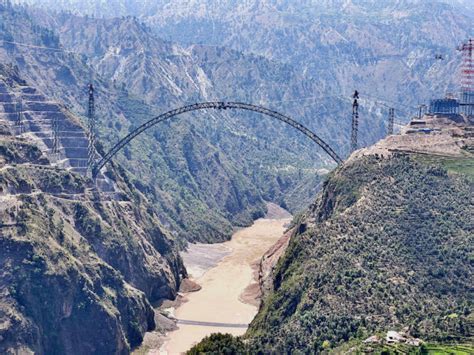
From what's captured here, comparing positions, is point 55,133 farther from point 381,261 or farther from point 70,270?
point 381,261

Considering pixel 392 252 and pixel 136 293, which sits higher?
pixel 392 252

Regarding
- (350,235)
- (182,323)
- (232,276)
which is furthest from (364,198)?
(232,276)

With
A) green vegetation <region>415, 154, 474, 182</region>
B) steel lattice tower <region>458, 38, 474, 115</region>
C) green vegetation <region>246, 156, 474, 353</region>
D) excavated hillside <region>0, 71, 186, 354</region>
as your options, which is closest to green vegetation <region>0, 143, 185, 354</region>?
excavated hillside <region>0, 71, 186, 354</region>

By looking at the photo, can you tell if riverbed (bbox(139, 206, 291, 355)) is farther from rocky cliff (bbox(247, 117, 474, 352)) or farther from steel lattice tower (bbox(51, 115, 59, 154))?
steel lattice tower (bbox(51, 115, 59, 154))

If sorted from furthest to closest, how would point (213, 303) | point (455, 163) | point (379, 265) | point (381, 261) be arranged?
point (213, 303) < point (455, 163) < point (381, 261) < point (379, 265)

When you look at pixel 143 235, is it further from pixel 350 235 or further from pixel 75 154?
pixel 350 235

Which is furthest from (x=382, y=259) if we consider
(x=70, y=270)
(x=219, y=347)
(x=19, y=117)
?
(x=19, y=117)
